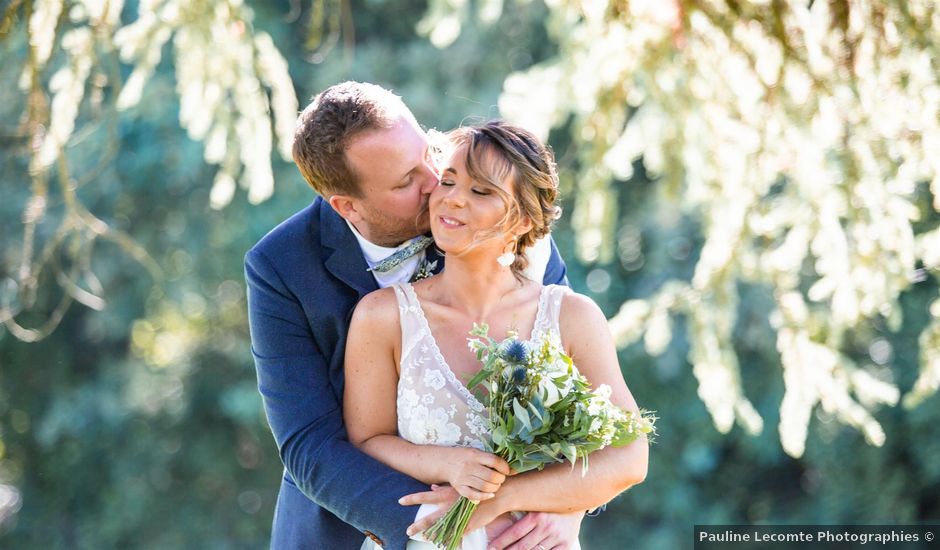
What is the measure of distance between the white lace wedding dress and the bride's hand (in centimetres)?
10

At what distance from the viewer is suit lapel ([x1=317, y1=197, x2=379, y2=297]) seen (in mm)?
3115

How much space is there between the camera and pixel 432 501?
2816 mm

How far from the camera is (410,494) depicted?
9.30 ft

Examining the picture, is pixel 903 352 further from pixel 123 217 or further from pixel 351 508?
pixel 351 508

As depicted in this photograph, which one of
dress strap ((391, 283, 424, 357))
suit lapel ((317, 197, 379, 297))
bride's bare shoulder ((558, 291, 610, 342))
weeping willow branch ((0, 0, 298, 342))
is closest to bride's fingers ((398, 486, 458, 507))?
dress strap ((391, 283, 424, 357))

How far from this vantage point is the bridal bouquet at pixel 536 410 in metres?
2.63

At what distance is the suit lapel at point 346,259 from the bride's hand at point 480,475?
59 cm

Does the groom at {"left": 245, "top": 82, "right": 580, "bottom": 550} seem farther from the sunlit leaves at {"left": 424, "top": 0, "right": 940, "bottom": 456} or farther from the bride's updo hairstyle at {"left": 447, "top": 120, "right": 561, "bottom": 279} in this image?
the sunlit leaves at {"left": 424, "top": 0, "right": 940, "bottom": 456}

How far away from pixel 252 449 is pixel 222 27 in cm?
815

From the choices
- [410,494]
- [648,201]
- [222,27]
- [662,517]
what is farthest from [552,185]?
[662,517]

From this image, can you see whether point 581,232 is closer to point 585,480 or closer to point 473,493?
point 585,480

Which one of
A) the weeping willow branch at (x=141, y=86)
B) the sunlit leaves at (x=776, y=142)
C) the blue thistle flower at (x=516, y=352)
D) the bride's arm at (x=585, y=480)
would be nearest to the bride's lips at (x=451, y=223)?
the blue thistle flower at (x=516, y=352)

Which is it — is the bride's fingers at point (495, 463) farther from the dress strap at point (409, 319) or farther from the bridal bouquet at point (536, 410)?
the dress strap at point (409, 319)

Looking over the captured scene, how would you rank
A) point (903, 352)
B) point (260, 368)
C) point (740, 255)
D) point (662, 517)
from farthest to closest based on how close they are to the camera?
point (662, 517) < point (903, 352) < point (740, 255) < point (260, 368)
